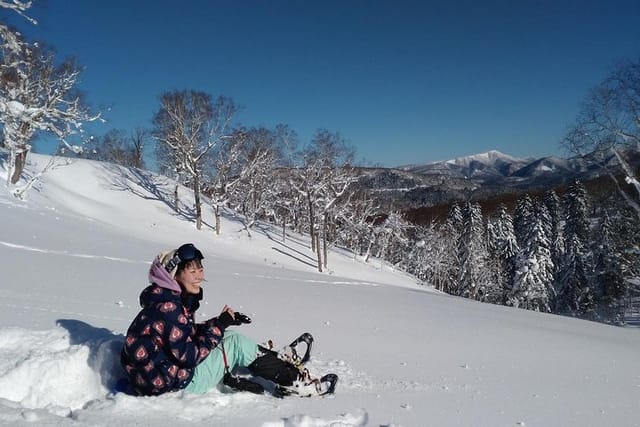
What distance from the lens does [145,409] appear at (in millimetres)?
3232

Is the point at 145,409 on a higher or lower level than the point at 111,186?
lower

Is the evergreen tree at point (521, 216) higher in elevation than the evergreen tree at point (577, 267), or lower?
higher

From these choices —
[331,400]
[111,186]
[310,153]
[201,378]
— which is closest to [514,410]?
[331,400]

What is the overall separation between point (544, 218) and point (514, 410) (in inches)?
2027

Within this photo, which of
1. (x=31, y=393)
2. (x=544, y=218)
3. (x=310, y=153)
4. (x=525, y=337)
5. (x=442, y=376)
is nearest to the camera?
(x=31, y=393)

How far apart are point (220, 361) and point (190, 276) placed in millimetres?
827

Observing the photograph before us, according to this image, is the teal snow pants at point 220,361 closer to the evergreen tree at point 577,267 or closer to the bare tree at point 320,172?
the bare tree at point 320,172

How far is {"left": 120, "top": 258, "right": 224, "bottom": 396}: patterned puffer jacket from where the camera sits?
3.47 meters

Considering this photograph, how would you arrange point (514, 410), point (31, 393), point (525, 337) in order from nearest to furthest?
point (31, 393)
point (514, 410)
point (525, 337)

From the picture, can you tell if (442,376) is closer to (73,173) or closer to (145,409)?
(145,409)

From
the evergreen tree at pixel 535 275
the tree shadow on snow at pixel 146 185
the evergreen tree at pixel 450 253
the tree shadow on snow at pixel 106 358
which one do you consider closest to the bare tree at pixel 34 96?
the tree shadow on snow at pixel 146 185

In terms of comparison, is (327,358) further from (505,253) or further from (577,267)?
(505,253)

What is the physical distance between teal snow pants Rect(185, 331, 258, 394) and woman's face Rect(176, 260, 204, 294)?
1.95ft

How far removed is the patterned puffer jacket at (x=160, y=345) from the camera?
3.47 m
